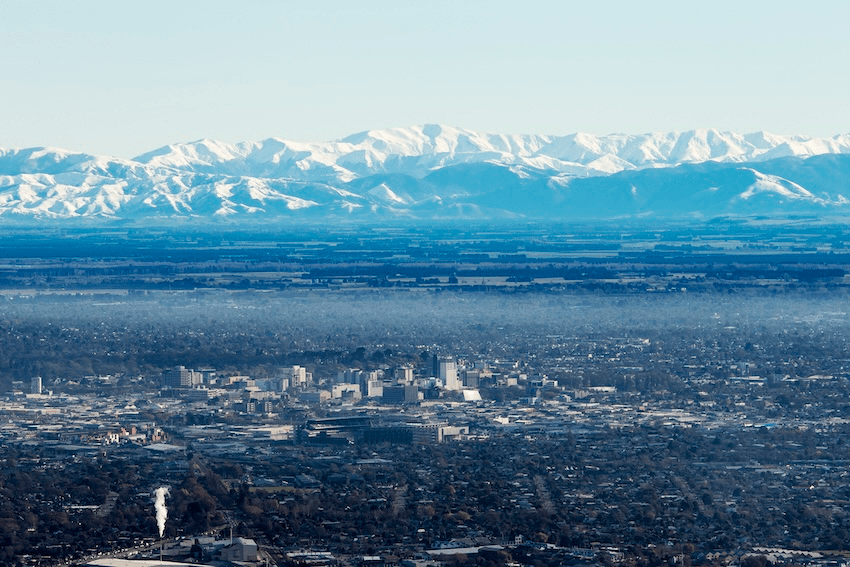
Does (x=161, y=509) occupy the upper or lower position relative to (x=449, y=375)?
upper

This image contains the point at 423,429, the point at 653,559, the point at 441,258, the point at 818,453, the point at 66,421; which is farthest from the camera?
the point at 441,258

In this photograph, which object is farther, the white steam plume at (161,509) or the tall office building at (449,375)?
the tall office building at (449,375)

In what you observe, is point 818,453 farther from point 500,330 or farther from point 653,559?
point 500,330

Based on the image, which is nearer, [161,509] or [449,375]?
[161,509]

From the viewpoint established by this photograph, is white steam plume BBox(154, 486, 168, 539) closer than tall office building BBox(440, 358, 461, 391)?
Yes

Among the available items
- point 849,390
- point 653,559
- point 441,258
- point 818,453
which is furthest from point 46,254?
point 653,559

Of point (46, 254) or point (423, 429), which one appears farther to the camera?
point (46, 254)

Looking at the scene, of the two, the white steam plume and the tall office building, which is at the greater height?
the white steam plume

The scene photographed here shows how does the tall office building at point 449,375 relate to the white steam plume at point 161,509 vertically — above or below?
below
